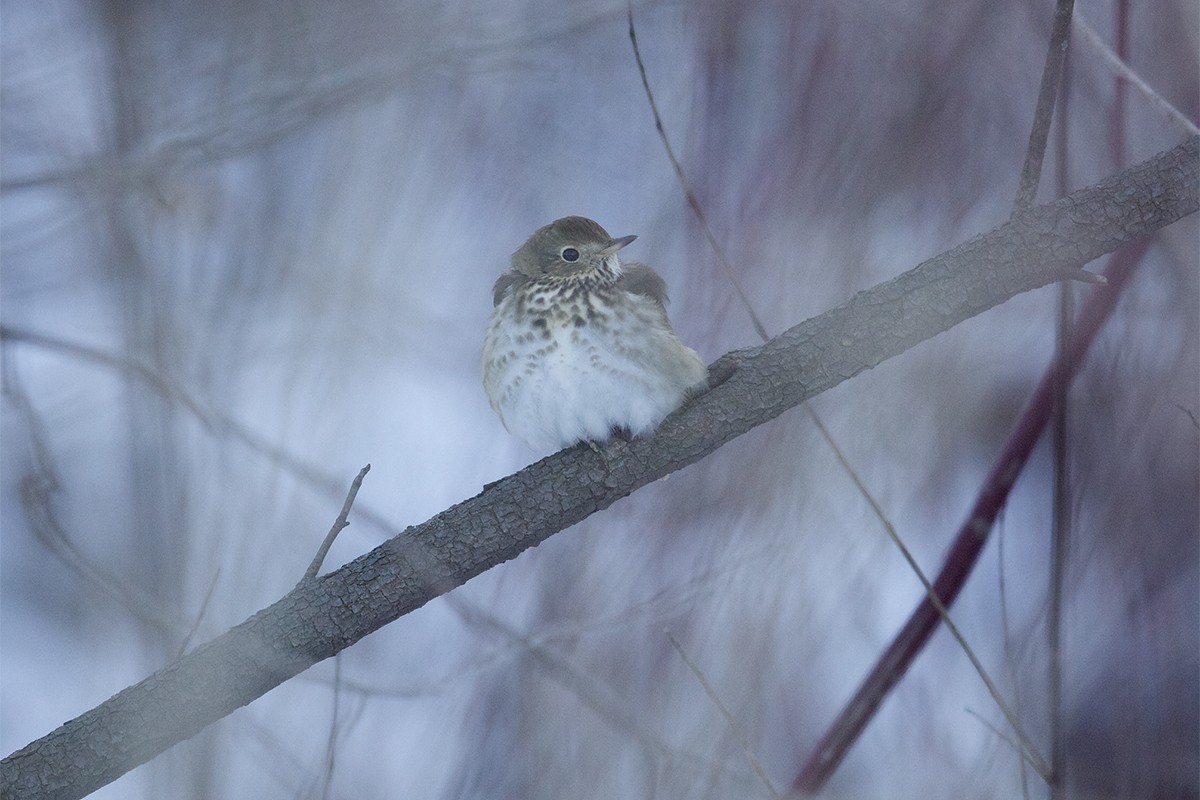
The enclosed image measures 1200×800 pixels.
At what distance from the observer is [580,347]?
261 cm

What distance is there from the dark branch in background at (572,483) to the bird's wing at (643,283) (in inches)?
19.5

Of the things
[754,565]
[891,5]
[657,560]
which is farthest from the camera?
[891,5]

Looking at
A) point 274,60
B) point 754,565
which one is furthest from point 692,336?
point 274,60

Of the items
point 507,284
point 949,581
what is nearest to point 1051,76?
point 949,581

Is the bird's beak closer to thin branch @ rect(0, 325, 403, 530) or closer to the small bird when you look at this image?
the small bird

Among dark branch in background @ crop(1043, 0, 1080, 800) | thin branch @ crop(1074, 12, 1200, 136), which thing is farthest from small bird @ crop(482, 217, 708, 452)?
thin branch @ crop(1074, 12, 1200, 136)

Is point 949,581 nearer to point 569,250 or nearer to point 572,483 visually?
point 572,483

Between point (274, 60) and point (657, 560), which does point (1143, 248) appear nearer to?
point (657, 560)

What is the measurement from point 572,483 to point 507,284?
923 millimetres

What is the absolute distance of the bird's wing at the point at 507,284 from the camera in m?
2.93

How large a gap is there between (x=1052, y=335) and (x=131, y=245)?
10.1 feet

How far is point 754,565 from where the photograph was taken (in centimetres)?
294

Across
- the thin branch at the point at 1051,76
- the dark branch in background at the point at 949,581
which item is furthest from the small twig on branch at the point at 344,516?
the thin branch at the point at 1051,76

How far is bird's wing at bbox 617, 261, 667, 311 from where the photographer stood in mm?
2805
